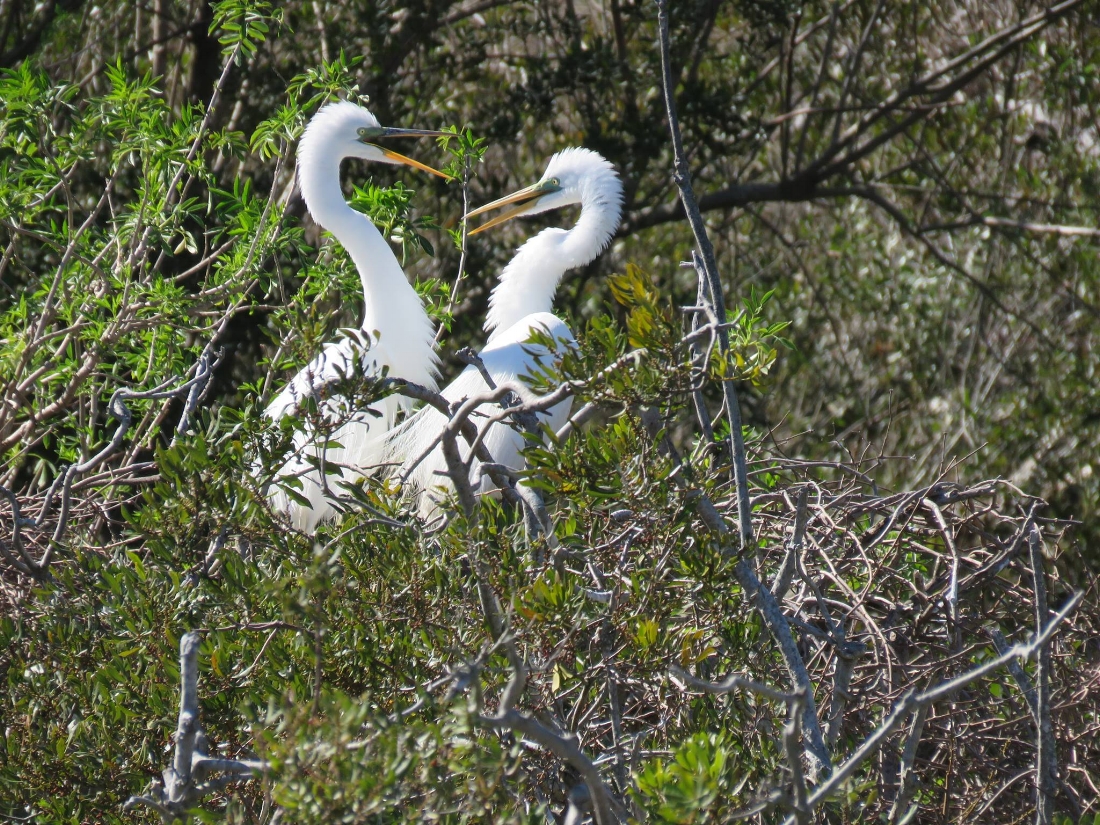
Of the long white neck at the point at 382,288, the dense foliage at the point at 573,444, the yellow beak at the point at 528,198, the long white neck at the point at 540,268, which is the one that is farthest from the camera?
the yellow beak at the point at 528,198

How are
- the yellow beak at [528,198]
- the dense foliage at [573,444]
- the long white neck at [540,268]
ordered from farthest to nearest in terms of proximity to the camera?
the yellow beak at [528,198] < the long white neck at [540,268] < the dense foliage at [573,444]

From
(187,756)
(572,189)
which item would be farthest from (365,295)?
(187,756)

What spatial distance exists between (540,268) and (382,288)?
0.76 meters

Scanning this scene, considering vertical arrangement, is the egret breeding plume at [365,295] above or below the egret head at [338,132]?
below

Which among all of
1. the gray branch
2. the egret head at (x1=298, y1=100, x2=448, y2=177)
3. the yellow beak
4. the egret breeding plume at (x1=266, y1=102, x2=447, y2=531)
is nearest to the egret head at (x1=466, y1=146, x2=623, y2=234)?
the yellow beak

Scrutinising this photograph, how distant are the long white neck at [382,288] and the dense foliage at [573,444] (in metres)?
0.13

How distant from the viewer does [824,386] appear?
22.2 feet

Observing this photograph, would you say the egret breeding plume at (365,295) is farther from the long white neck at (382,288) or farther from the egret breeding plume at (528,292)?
the egret breeding plume at (528,292)

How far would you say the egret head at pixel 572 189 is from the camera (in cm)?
446

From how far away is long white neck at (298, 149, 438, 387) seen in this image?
360cm

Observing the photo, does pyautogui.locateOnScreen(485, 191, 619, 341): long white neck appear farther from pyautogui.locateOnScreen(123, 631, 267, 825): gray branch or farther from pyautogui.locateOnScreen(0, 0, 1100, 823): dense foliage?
pyautogui.locateOnScreen(123, 631, 267, 825): gray branch

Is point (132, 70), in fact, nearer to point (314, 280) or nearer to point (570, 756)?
point (314, 280)

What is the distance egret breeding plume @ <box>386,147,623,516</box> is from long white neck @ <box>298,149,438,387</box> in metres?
0.17

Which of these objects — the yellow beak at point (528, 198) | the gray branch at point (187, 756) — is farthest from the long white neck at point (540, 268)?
the gray branch at point (187, 756)
